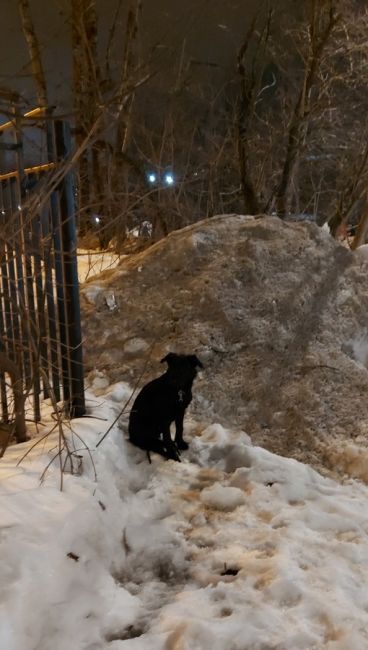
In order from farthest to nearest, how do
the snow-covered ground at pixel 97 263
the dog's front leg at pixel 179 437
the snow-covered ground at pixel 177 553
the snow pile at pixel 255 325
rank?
1. the snow-covered ground at pixel 97 263
2. the snow pile at pixel 255 325
3. the dog's front leg at pixel 179 437
4. the snow-covered ground at pixel 177 553

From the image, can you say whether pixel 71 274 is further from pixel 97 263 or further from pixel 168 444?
pixel 97 263

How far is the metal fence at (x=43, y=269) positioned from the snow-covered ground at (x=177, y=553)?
0.48 m

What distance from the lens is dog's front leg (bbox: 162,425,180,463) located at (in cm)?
402

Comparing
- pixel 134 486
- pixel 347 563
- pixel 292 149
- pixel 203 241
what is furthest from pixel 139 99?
pixel 347 563

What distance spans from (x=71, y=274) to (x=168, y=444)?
4.62 ft

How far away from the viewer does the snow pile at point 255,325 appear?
4906 mm

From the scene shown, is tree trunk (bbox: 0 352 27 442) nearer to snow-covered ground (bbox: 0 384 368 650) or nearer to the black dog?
snow-covered ground (bbox: 0 384 368 650)

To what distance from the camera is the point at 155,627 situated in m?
2.49

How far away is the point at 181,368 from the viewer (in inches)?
156

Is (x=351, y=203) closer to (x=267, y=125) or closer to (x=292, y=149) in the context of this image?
(x=292, y=149)

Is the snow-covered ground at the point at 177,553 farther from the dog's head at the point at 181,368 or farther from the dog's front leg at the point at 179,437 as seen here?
the dog's head at the point at 181,368

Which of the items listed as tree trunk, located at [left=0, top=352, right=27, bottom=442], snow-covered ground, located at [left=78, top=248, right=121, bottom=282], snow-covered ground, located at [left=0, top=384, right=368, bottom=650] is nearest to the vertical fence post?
snow-covered ground, located at [left=0, top=384, right=368, bottom=650]

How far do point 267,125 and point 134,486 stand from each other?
33.8 ft

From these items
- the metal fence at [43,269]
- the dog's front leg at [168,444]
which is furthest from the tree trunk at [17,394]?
the dog's front leg at [168,444]
